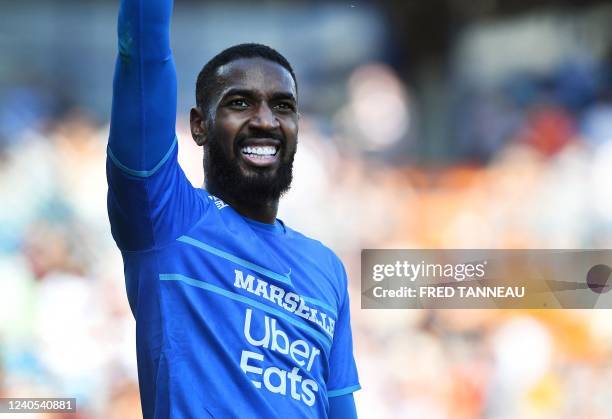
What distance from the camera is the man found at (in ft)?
5.78

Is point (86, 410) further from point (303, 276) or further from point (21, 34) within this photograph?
point (303, 276)

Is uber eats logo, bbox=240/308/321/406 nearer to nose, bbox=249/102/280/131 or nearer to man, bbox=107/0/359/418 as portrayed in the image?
man, bbox=107/0/359/418

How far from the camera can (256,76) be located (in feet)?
7.00

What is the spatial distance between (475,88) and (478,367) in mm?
1209

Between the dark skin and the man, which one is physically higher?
the dark skin

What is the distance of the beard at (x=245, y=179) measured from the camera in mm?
2086

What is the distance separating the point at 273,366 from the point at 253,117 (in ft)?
1.75

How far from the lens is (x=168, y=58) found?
69.9 inches

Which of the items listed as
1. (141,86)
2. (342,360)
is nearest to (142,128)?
(141,86)

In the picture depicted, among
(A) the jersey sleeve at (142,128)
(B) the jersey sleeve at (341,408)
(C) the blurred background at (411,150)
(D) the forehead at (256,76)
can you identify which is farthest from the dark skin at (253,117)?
(C) the blurred background at (411,150)

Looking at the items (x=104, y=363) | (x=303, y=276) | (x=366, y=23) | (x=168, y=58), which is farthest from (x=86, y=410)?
(x=168, y=58)

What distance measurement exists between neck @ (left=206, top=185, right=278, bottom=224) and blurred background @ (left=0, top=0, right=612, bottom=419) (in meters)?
2.03

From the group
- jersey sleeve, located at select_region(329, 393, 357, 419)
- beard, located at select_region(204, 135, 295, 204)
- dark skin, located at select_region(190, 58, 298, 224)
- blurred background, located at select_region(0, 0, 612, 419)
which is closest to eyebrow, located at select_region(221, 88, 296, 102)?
dark skin, located at select_region(190, 58, 298, 224)

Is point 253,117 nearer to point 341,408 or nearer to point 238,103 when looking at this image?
point 238,103
